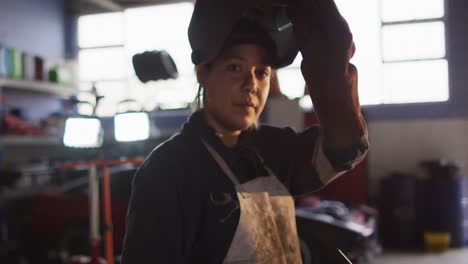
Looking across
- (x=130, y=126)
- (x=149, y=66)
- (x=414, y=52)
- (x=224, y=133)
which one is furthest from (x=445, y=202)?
(x=224, y=133)

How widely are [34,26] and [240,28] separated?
17.9 feet

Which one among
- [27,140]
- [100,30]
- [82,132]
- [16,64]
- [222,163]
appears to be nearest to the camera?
[222,163]

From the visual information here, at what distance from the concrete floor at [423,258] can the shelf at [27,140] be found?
3266mm

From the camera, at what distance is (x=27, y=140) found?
4.58 meters

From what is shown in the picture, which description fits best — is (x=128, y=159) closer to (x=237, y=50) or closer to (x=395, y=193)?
(x=237, y=50)

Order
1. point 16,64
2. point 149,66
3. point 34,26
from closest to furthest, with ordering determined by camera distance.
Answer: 1. point 149,66
2. point 16,64
3. point 34,26

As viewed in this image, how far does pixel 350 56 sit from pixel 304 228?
2103 mm

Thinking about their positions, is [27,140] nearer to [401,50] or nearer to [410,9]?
[401,50]

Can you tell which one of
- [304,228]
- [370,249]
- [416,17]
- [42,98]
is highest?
[416,17]

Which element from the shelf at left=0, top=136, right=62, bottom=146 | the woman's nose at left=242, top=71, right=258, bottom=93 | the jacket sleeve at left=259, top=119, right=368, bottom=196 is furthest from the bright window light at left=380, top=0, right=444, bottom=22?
the woman's nose at left=242, top=71, right=258, bottom=93

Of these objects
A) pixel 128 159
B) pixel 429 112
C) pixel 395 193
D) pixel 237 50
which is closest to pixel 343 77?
pixel 237 50

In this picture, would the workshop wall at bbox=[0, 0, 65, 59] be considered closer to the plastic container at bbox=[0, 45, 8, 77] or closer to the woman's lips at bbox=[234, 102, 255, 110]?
the plastic container at bbox=[0, 45, 8, 77]

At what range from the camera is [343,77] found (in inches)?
28.9

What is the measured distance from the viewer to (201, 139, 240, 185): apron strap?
2.63ft
